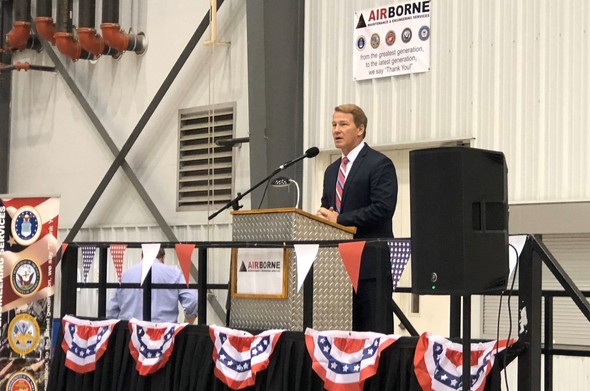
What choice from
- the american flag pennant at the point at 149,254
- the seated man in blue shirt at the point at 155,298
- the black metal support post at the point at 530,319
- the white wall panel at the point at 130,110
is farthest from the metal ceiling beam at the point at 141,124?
the black metal support post at the point at 530,319

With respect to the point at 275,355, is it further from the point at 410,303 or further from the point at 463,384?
the point at 410,303

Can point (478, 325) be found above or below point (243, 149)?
below

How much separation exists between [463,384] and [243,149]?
7.03 meters

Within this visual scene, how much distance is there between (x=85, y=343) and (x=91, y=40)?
22.3ft

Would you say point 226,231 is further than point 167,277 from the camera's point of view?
Yes

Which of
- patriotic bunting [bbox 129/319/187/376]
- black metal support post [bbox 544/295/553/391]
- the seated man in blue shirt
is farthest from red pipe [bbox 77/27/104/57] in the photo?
black metal support post [bbox 544/295/553/391]

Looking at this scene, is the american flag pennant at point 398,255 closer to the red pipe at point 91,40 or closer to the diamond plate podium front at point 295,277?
the diamond plate podium front at point 295,277

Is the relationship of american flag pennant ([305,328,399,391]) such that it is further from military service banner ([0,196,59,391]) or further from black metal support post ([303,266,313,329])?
military service banner ([0,196,59,391])

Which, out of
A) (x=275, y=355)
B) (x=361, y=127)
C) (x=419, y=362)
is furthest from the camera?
(x=361, y=127)

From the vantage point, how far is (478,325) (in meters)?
9.78

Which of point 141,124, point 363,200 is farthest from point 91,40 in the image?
point 363,200

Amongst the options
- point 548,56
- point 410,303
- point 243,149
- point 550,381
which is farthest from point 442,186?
point 243,149

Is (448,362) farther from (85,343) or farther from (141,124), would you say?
(141,124)

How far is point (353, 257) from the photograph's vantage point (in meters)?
6.02
